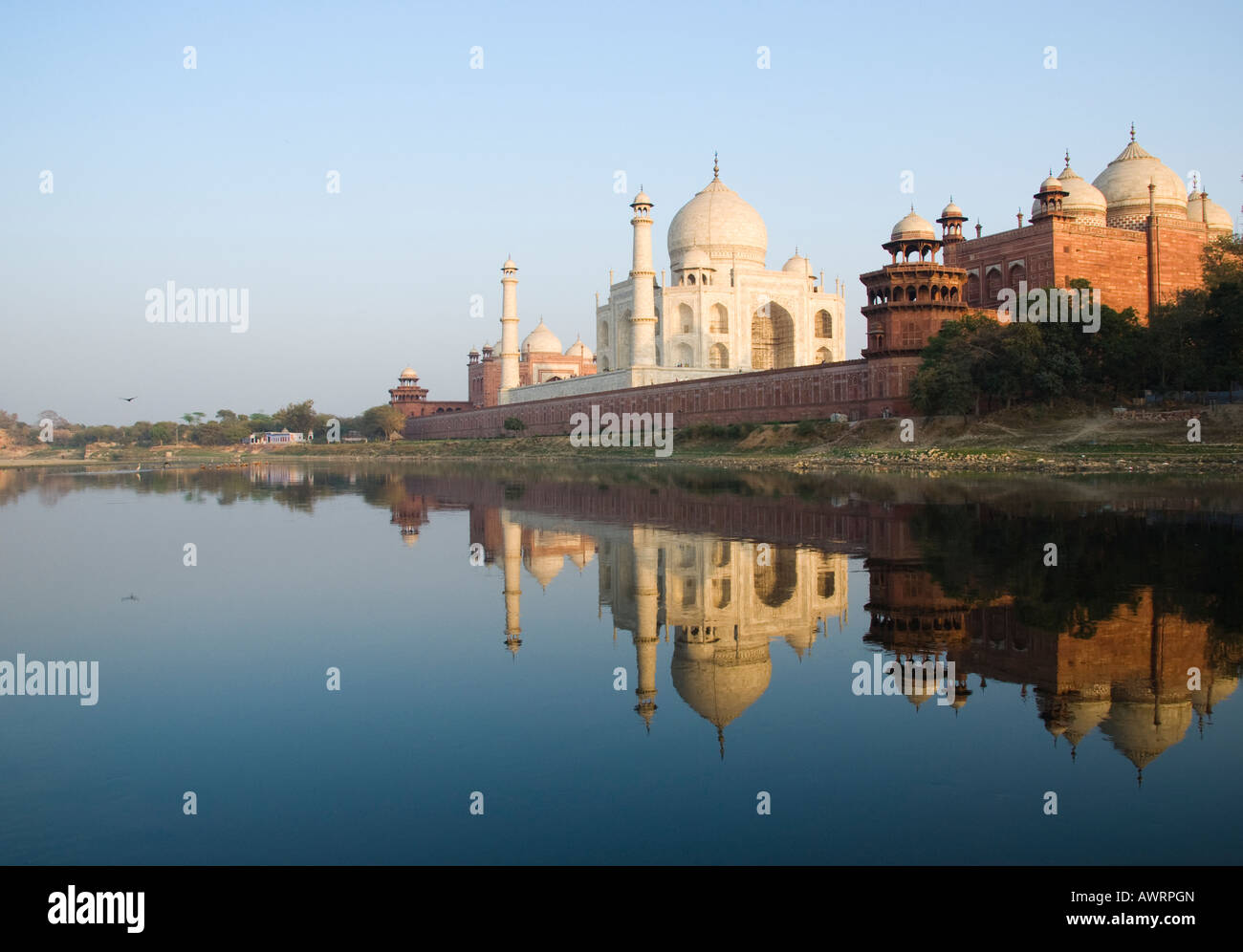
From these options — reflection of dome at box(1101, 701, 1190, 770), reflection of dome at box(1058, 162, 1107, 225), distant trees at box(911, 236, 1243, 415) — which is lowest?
reflection of dome at box(1101, 701, 1190, 770)

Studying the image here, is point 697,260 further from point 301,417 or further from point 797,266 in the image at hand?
point 301,417

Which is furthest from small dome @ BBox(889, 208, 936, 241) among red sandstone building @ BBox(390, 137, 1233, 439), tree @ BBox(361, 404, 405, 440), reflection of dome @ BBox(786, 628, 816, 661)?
tree @ BBox(361, 404, 405, 440)

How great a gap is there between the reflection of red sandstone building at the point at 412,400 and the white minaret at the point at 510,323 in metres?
16.6

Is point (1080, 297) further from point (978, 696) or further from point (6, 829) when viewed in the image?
point (6, 829)

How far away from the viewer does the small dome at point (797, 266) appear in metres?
57.9

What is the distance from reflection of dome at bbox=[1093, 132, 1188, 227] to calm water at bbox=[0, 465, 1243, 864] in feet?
106

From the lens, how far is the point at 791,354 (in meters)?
55.5

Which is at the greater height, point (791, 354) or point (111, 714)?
point (791, 354)

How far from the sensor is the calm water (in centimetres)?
434

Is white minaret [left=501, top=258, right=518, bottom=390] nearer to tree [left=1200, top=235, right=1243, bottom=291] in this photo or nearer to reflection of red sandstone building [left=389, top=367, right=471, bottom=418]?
reflection of red sandstone building [left=389, top=367, right=471, bottom=418]

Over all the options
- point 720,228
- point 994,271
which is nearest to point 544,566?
point 994,271

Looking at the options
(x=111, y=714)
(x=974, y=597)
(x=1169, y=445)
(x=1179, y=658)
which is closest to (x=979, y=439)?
(x=1169, y=445)
